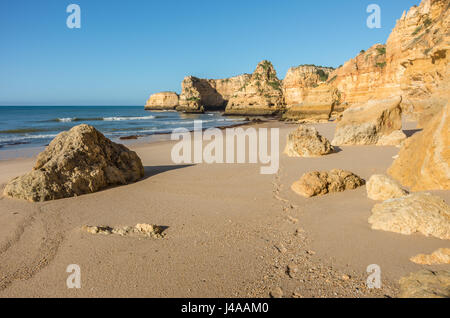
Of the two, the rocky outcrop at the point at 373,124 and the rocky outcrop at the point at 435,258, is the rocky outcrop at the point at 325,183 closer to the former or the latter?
the rocky outcrop at the point at 435,258

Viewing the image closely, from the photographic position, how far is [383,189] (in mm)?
4176

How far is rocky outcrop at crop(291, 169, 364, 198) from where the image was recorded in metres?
4.79

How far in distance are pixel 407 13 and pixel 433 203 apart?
24949 millimetres

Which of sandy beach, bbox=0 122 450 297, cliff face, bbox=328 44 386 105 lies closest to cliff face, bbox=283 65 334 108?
cliff face, bbox=328 44 386 105

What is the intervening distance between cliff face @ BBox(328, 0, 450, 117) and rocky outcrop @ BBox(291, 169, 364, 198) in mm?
3702

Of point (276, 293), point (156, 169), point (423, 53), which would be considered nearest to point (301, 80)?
point (423, 53)

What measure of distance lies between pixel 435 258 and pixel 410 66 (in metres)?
17.2

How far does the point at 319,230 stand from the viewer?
349 cm

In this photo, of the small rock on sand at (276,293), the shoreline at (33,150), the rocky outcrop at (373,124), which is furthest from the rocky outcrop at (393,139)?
the shoreline at (33,150)

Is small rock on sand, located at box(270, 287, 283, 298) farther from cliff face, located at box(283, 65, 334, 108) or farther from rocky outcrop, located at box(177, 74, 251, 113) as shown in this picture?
rocky outcrop, located at box(177, 74, 251, 113)

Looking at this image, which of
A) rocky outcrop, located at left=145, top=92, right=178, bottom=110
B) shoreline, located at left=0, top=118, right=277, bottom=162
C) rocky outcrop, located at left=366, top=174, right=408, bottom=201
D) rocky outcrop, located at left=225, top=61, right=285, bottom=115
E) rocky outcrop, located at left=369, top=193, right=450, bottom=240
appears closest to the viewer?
rocky outcrop, located at left=369, top=193, right=450, bottom=240

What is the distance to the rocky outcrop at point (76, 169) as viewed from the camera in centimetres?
492

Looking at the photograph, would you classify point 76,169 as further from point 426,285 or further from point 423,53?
point 423,53

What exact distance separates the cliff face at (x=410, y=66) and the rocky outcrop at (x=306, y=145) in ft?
9.79
